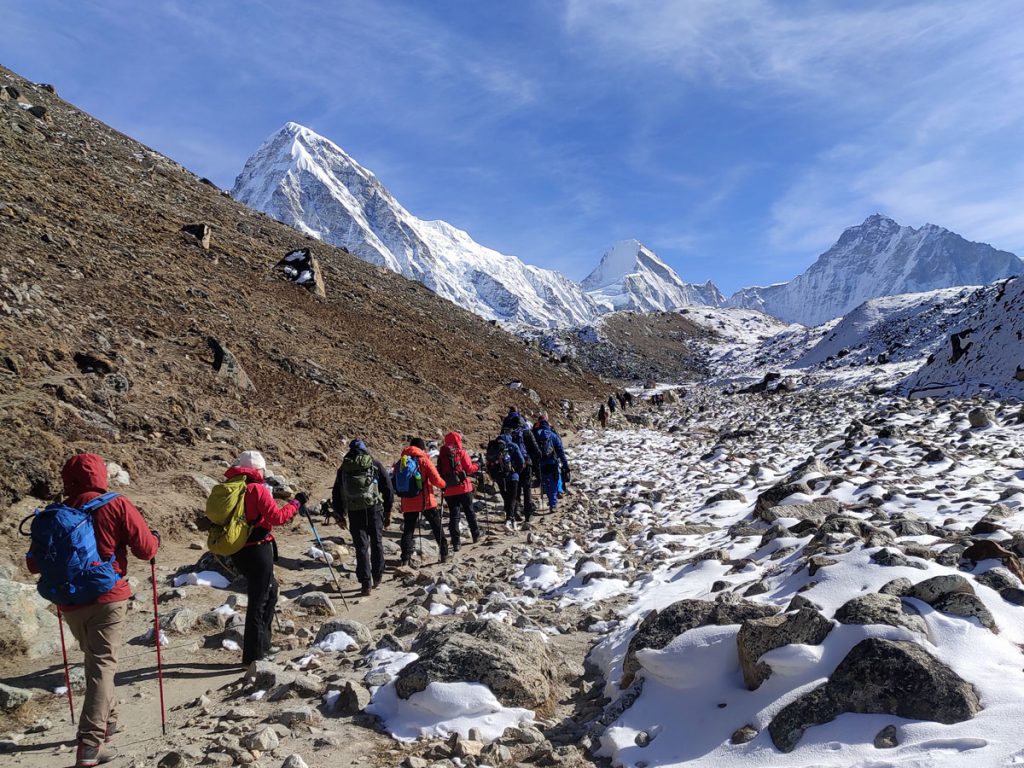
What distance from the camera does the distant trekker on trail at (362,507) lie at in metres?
8.62

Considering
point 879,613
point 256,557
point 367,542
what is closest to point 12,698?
point 256,557

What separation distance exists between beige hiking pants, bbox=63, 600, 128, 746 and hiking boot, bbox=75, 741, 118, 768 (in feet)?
0.16

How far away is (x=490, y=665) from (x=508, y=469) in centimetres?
823

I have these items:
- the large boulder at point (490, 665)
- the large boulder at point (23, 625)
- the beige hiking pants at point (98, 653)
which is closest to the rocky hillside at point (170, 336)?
the large boulder at point (23, 625)

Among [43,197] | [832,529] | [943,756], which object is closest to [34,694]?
[943,756]

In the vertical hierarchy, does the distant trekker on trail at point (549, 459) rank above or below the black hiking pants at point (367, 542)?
above

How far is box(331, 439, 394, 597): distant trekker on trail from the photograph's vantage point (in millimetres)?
8625

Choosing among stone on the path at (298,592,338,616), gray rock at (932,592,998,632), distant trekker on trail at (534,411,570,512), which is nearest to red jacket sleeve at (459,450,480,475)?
stone on the path at (298,592,338,616)

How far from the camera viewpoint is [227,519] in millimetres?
5887

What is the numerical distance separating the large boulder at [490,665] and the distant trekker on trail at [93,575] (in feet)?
7.05

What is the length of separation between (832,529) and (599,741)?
374cm

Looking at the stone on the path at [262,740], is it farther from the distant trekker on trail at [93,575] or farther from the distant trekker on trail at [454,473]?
the distant trekker on trail at [454,473]

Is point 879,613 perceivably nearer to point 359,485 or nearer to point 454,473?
point 359,485

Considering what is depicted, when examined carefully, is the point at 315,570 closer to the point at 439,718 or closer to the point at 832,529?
the point at 439,718
